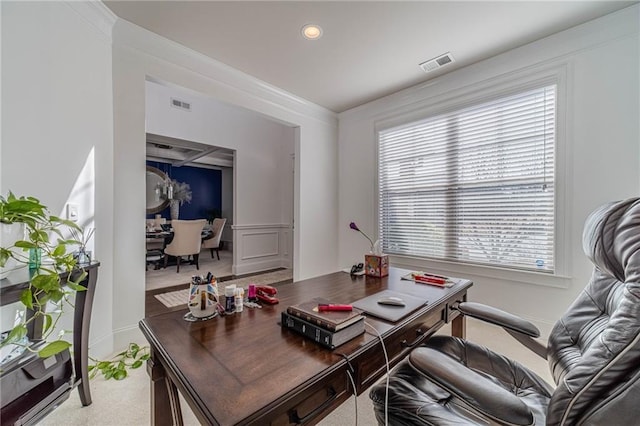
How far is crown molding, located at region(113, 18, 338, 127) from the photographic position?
7.13 ft

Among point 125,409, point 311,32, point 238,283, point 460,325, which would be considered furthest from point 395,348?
point 238,283

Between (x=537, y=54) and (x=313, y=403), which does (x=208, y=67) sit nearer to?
(x=313, y=403)

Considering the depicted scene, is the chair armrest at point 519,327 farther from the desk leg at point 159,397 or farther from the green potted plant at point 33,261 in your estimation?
the green potted plant at point 33,261

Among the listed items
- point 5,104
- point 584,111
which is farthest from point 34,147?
point 584,111

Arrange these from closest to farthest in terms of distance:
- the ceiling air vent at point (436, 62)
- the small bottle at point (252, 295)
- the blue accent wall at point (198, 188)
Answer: the small bottle at point (252, 295), the ceiling air vent at point (436, 62), the blue accent wall at point (198, 188)

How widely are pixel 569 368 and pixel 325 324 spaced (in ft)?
2.90

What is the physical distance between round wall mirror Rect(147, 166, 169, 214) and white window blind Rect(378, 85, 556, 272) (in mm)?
5923

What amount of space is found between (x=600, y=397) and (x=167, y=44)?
3.31 meters

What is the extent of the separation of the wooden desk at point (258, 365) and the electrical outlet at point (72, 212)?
122 cm

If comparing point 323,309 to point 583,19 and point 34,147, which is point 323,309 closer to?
point 34,147

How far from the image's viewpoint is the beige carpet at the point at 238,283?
332 cm

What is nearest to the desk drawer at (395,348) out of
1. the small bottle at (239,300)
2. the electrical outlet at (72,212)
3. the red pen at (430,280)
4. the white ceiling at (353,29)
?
the red pen at (430,280)

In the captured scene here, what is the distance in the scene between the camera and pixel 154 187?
6.78 meters

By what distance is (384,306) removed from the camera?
1.27 m
